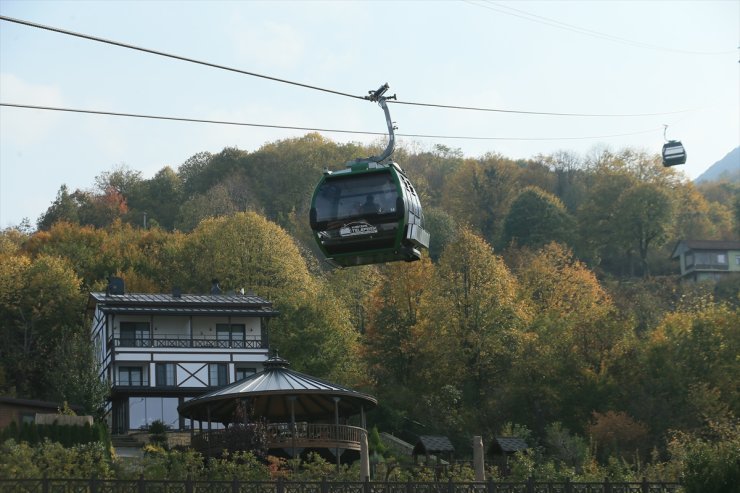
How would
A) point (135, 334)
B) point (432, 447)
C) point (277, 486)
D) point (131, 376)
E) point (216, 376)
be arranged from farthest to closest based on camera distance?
1. point (216, 376)
2. point (135, 334)
3. point (131, 376)
4. point (432, 447)
5. point (277, 486)

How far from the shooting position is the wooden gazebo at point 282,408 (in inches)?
1842

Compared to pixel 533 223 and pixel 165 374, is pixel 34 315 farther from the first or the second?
pixel 533 223

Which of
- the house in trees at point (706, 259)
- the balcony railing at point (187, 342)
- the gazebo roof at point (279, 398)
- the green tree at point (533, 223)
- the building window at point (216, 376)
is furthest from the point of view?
the house in trees at point (706, 259)

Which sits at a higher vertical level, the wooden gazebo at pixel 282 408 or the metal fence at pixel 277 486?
the wooden gazebo at pixel 282 408

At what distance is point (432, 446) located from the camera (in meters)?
49.6

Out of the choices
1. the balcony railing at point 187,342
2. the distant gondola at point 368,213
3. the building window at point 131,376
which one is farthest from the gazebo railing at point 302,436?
the balcony railing at point 187,342

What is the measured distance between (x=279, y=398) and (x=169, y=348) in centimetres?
2077

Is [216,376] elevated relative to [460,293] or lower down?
lower down

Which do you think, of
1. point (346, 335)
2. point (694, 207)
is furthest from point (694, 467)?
point (694, 207)

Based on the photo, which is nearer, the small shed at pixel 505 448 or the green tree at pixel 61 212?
the small shed at pixel 505 448

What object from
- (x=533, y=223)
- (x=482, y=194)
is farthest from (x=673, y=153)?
(x=482, y=194)

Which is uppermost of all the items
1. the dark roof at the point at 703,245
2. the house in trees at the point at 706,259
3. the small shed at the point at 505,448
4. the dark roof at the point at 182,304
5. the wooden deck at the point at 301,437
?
the dark roof at the point at 703,245

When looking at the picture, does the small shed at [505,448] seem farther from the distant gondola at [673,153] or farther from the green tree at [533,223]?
the green tree at [533,223]

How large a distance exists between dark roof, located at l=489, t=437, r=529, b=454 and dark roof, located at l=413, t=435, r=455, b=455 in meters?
1.72
